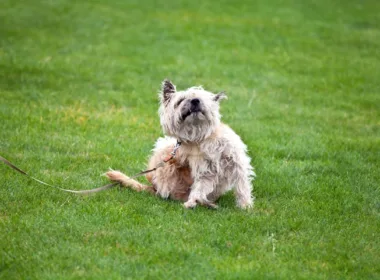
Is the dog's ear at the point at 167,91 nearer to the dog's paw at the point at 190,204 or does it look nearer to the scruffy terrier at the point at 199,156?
the scruffy terrier at the point at 199,156

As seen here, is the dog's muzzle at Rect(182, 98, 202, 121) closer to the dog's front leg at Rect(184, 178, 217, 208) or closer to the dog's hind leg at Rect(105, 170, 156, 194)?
the dog's front leg at Rect(184, 178, 217, 208)

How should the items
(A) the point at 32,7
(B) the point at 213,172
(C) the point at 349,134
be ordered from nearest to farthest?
(B) the point at 213,172 < (C) the point at 349,134 < (A) the point at 32,7

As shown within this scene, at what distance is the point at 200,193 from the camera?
684 centimetres

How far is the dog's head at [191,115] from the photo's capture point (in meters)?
6.80

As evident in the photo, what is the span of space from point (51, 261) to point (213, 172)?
7.24ft

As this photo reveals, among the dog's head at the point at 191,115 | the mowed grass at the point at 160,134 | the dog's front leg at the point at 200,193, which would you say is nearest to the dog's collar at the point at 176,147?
the dog's head at the point at 191,115

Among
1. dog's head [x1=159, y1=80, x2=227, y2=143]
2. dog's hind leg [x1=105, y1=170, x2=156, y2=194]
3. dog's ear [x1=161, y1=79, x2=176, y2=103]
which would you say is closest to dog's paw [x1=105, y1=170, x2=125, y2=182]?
dog's hind leg [x1=105, y1=170, x2=156, y2=194]

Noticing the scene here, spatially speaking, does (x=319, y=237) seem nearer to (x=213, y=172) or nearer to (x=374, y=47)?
(x=213, y=172)

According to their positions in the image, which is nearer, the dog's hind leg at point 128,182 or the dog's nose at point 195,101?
the dog's nose at point 195,101

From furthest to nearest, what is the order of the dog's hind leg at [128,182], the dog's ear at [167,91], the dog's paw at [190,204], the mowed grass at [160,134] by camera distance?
the dog's hind leg at [128,182]
the dog's ear at [167,91]
the dog's paw at [190,204]
the mowed grass at [160,134]

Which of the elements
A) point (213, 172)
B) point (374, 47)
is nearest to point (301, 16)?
point (374, 47)

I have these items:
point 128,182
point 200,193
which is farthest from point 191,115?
point 128,182

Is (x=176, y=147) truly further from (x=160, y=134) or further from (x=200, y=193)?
(x=160, y=134)

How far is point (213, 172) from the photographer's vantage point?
6.92 m
